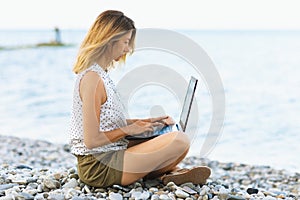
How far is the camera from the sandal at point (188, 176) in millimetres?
2848

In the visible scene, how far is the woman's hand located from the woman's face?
16.5 inches

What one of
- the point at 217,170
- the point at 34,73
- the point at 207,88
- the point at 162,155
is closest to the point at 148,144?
the point at 162,155

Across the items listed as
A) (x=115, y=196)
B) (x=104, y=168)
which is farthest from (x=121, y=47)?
(x=115, y=196)

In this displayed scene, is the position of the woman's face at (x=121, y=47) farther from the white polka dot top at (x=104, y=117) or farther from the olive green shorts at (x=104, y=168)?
the olive green shorts at (x=104, y=168)

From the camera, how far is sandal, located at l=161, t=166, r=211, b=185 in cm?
285

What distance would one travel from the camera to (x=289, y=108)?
34.9ft

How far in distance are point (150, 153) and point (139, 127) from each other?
17 centimetres

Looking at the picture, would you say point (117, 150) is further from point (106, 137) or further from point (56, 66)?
point (56, 66)

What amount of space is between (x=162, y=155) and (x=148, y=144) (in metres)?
0.11

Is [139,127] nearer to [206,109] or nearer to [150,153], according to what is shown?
[150,153]

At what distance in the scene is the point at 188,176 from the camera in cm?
287

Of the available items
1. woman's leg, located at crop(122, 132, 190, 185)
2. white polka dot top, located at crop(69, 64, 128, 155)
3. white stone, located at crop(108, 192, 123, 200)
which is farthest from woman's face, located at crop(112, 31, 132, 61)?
white stone, located at crop(108, 192, 123, 200)

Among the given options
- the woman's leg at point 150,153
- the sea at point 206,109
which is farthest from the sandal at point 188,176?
the sea at point 206,109

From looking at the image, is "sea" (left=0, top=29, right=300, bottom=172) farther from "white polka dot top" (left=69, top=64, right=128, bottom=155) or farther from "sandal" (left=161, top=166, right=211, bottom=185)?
"sandal" (left=161, top=166, right=211, bottom=185)
